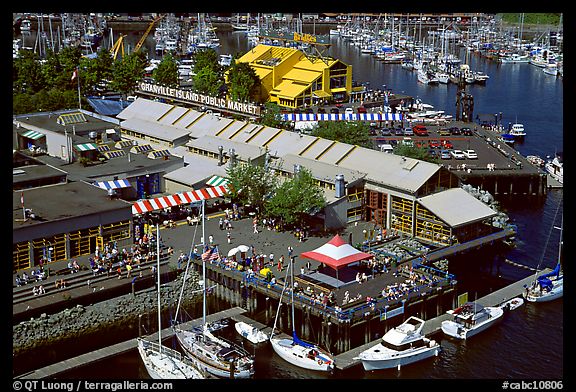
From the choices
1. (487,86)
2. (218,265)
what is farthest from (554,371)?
(487,86)

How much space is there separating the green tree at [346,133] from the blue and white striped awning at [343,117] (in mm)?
13763

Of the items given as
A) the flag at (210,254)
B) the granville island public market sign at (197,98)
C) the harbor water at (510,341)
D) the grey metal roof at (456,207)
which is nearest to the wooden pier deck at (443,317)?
the harbor water at (510,341)

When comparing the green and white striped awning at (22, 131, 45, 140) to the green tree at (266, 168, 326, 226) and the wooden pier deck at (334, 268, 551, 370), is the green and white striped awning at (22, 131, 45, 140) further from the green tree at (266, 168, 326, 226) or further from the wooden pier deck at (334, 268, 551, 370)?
the wooden pier deck at (334, 268, 551, 370)

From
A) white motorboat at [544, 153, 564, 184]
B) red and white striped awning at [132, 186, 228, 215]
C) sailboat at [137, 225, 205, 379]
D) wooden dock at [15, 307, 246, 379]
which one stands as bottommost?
wooden dock at [15, 307, 246, 379]

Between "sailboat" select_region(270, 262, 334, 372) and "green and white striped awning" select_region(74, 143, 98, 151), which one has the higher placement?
"green and white striped awning" select_region(74, 143, 98, 151)

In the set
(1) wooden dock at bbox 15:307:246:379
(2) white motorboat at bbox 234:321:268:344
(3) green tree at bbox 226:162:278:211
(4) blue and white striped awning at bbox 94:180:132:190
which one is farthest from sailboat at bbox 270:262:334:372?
(4) blue and white striped awning at bbox 94:180:132:190

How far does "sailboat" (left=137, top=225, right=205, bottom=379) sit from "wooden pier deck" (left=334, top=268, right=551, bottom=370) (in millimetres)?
7366

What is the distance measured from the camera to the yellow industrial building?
10031 cm

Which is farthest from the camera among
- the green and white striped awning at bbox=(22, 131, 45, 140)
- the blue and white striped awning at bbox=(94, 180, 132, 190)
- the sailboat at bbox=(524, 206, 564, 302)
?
the green and white striped awning at bbox=(22, 131, 45, 140)

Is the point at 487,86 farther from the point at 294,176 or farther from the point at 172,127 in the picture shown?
the point at 294,176

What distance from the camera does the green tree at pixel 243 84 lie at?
9700 centimetres

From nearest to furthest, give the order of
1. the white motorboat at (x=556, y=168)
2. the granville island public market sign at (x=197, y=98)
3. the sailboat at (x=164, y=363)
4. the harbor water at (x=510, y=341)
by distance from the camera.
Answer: the sailboat at (x=164, y=363)
the harbor water at (x=510, y=341)
the white motorboat at (x=556, y=168)
the granville island public market sign at (x=197, y=98)

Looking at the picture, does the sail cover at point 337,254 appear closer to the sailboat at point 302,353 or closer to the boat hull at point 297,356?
the sailboat at point 302,353
